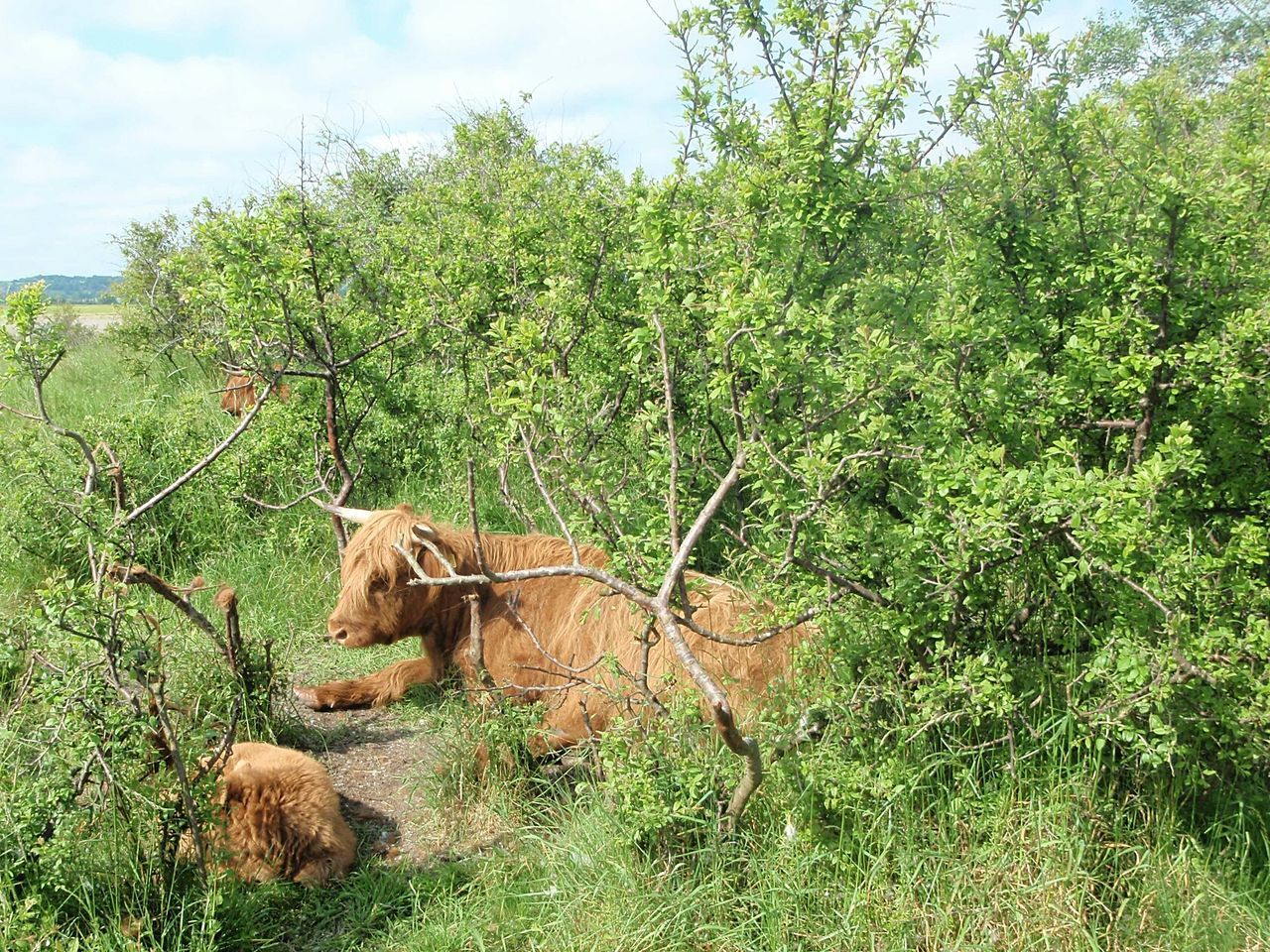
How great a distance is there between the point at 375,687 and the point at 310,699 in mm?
328

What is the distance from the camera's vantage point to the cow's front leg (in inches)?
211

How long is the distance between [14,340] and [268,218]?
7.32ft

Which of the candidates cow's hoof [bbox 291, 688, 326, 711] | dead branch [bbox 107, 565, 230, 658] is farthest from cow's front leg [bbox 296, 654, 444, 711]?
dead branch [bbox 107, 565, 230, 658]

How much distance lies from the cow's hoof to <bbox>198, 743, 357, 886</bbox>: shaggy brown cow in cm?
134

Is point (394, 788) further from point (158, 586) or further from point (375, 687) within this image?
point (158, 586)

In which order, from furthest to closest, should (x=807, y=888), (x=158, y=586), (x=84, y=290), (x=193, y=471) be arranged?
(x=84, y=290) → (x=158, y=586) → (x=193, y=471) → (x=807, y=888)

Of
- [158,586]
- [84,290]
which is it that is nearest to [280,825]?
[158,586]

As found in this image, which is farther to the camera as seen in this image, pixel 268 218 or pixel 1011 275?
pixel 268 218

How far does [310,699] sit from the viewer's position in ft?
17.6

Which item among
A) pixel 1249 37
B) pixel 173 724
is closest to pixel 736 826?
pixel 173 724

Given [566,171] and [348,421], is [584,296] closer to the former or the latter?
[566,171]

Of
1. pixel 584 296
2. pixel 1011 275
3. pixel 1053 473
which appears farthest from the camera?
pixel 584 296

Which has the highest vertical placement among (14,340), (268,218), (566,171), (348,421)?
(566,171)

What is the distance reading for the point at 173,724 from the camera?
366 cm
